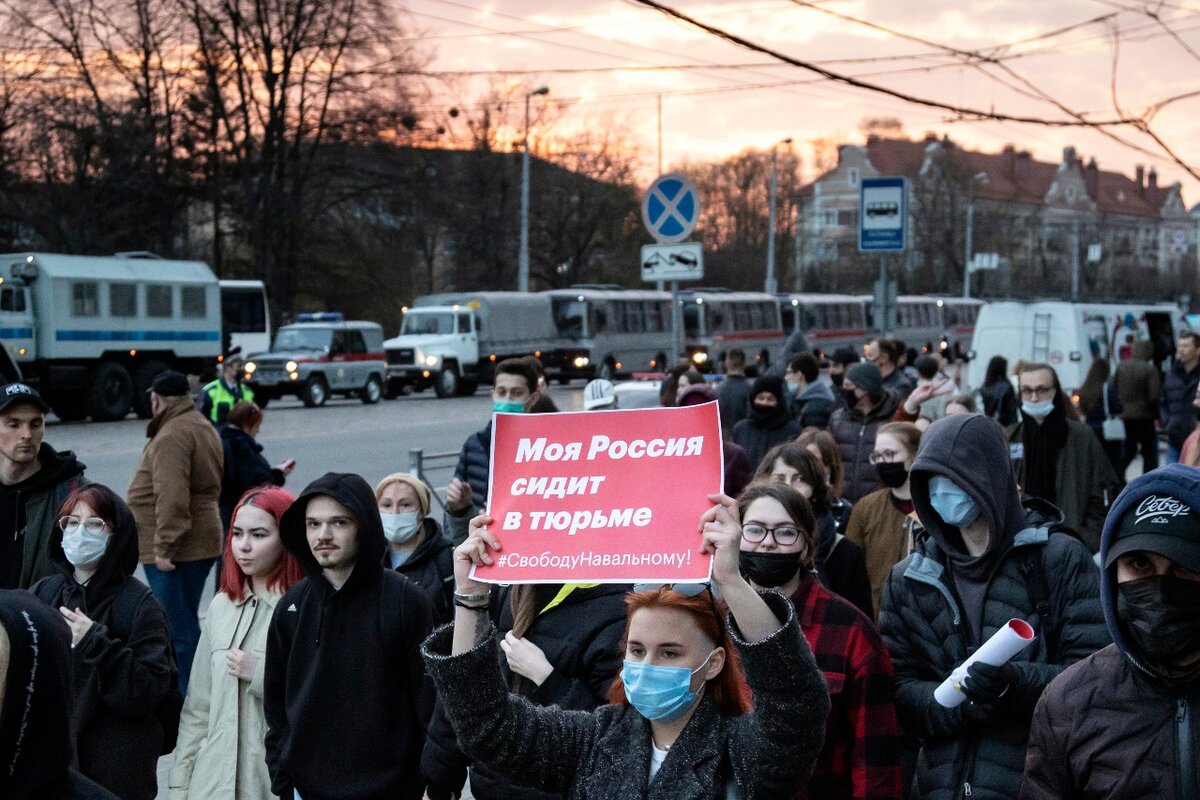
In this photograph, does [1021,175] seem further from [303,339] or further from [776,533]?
[776,533]

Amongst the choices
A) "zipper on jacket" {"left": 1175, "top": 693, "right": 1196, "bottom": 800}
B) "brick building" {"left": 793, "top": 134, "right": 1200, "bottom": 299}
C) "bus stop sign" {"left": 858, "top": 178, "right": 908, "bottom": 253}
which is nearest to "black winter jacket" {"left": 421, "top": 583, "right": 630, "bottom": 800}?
"zipper on jacket" {"left": 1175, "top": 693, "right": 1196, "bottom": 800}

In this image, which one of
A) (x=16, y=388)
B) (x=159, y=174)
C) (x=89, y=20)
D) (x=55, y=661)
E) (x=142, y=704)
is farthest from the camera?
(x=159, y=174)

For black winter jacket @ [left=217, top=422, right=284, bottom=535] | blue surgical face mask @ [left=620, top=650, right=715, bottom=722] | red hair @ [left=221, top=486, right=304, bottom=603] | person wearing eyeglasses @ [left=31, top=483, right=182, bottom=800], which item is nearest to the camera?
blue surgical face mask @ [left=620, top=650, right=715, bottom=722]

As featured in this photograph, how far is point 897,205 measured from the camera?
14039 mm

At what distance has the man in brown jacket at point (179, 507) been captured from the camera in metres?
8.52

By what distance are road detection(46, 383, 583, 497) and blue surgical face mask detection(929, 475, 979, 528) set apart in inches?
517

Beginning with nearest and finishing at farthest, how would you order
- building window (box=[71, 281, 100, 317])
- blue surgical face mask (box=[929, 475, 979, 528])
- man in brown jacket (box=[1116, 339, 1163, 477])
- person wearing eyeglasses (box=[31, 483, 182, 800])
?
1. blue surgical face mask (box=[929, 475, 979, 528])
2. person wearing eyeglasses (box=[31, 483, 182, 800])
3. man in brown jacket (box=[1116, 339, 1163, 477])
4. building window (box=[71, 281, 100, 317])

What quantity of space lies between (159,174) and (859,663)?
45370mm

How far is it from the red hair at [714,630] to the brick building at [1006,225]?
2289 inches

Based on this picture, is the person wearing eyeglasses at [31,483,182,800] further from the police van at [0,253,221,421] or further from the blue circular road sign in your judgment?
the police van at [0,253,221,421]

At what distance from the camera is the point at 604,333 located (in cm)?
4906

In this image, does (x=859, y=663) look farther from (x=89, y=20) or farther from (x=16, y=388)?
(x=89, y=20)

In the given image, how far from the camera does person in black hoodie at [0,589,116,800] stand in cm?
264

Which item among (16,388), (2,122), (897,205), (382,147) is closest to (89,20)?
(2,122)
